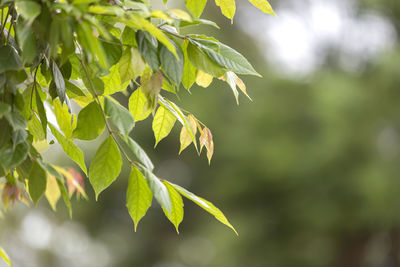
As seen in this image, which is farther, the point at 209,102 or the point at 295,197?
the point at 209,102

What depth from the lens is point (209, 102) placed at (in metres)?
8.23

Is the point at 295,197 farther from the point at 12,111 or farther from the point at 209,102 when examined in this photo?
the point at 12,111

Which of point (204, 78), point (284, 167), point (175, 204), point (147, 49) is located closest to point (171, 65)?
point (147, 49)

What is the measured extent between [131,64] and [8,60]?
0.60ft

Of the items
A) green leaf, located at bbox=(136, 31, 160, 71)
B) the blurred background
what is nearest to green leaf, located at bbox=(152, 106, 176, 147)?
green leaf, located at bbox=(136, 31, 160, 71)

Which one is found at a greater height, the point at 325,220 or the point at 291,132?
the point at 291,132

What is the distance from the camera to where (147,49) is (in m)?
0.76

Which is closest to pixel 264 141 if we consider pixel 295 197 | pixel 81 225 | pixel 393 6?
pixel 295 197

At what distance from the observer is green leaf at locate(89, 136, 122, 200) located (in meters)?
0.83

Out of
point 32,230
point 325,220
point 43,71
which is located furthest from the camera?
point 32,230

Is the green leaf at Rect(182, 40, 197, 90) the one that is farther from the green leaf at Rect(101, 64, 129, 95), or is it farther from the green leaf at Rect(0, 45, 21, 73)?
the green leaf at Rect(0, 45, 21, 73)

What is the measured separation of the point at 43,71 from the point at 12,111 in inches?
5.5

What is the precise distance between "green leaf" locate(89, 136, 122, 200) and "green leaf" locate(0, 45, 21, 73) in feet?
0.59

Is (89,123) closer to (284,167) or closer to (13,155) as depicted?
(13,155)
